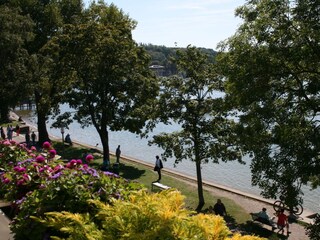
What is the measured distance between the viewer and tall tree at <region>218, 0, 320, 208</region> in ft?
37.3

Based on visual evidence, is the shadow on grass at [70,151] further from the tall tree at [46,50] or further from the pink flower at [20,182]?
the pink flower at [20,182]

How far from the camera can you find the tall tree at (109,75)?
25188 millimetres

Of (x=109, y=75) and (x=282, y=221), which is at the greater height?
(x=109, y=75)

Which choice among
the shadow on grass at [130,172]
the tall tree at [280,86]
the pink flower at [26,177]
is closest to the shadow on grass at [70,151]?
the shadow on grass at [130,172]

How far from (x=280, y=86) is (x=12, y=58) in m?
19.0

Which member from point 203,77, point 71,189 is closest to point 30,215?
point 71,189

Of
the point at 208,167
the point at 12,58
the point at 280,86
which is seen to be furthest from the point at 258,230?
the point at 12,58

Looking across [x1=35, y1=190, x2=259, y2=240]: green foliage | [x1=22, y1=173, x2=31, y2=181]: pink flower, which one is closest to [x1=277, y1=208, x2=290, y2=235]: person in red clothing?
[x1=22, y1=173, x2=31, y2=181]: pink flower

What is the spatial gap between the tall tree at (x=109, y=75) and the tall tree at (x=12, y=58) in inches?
115

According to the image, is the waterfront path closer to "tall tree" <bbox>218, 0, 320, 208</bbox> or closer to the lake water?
the lake water

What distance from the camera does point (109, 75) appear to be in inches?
1013

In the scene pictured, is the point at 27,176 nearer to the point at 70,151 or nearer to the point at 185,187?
the point at 185,187

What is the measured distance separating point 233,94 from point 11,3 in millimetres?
25016

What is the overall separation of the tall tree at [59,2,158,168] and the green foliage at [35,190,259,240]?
2016 cm
